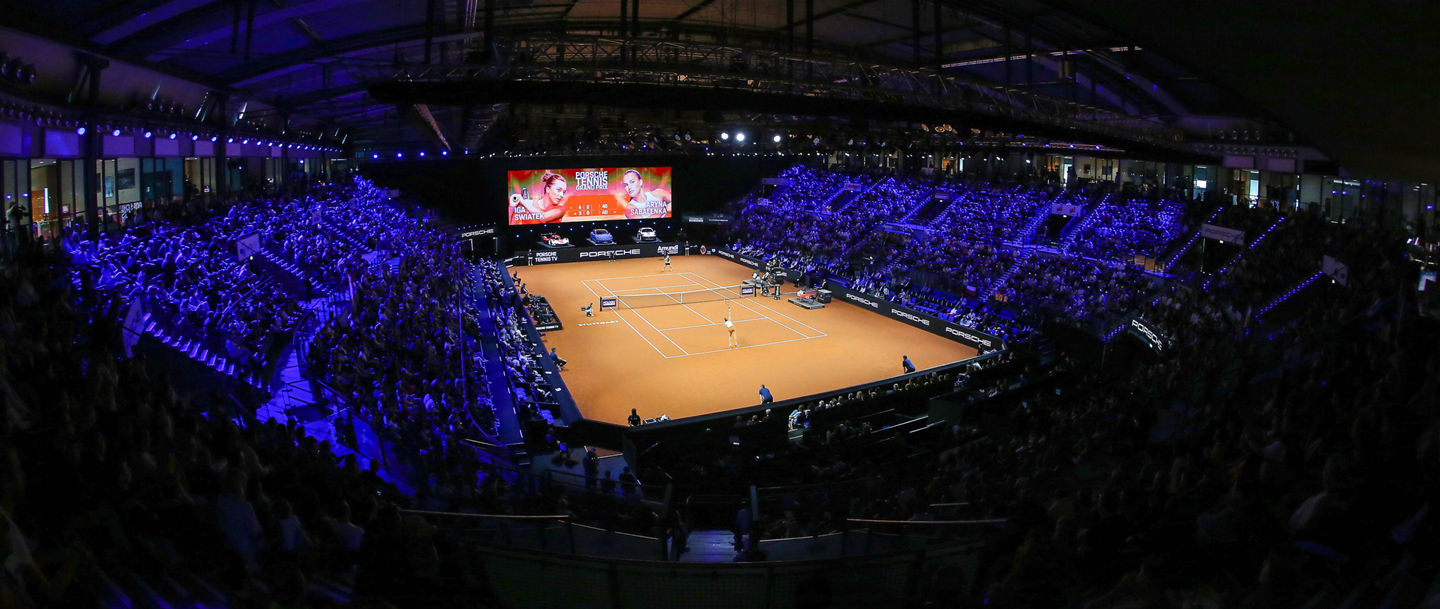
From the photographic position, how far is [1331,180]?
29.9m

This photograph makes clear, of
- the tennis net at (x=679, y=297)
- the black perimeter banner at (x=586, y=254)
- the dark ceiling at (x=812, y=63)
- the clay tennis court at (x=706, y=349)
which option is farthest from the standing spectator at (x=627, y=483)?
the black perimeter banner at (x=586, y=254)

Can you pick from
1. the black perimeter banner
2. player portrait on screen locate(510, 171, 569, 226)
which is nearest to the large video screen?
player portrait on screen locate(510, 171, 569, 226)

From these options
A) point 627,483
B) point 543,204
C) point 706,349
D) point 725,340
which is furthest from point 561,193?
point 627,483

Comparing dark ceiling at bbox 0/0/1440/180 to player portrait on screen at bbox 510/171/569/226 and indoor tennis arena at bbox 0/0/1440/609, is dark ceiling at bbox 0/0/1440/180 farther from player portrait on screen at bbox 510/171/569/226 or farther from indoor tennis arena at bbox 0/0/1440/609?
player portrait on screen at bbox 510/171/569/226

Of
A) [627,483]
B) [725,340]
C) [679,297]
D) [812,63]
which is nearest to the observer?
[627,483]

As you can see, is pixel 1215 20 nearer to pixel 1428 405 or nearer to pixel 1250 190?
pixel 1428 405

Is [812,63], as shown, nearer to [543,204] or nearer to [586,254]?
[586,254]

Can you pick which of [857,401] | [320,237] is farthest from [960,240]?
[320,237]

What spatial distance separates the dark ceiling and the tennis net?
26.1 feet

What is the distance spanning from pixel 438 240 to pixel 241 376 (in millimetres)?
24584

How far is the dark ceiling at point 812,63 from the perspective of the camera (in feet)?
32.6

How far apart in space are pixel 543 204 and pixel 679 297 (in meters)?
15.0

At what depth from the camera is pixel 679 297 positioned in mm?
37188

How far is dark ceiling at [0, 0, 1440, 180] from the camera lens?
993 cm
